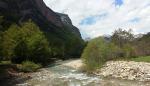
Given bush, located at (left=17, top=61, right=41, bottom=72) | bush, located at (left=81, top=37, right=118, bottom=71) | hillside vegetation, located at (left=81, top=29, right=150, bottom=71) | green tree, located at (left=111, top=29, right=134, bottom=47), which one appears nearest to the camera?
bush, located at (left=17, top=61, right=41, bottom=72)

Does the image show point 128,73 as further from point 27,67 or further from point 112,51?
point 112,51

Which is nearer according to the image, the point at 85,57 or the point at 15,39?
the point at 85,57

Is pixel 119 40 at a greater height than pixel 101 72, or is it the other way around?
pixel 119 40

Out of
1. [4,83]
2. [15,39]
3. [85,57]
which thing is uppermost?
[15,39]

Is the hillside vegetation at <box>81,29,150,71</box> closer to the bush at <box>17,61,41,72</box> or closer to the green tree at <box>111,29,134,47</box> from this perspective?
the green tree at <box>111,29,134,47</box>

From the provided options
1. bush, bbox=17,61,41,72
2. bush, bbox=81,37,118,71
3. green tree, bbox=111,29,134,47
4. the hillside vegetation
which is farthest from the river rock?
green tree, bbox=111,29,134,47

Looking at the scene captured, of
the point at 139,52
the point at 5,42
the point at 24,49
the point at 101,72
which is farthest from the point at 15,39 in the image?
the point at 139,52

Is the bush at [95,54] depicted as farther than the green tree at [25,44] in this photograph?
No

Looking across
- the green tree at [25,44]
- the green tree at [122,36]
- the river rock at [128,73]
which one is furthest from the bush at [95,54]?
the green tree at [122,36]

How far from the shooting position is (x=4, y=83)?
54625 millimetres

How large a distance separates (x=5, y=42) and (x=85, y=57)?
66.6 feet

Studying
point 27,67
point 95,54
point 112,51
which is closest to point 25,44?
point 27,67

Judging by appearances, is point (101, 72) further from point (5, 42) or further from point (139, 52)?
point (139, 52)

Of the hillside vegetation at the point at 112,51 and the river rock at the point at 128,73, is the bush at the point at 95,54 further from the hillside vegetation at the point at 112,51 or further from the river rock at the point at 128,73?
the river rock at the point at 128,73
